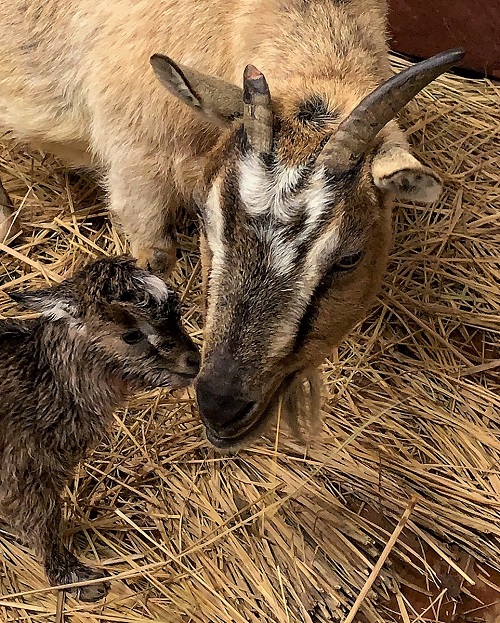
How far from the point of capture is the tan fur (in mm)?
1719

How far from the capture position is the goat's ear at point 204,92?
1756 millimetres

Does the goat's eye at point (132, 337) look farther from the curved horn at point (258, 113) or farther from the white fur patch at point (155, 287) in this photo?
the curved horn at point (258, 113)

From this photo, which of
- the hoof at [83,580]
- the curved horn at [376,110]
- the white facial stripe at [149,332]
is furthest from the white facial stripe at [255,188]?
the hoof at [83,580]

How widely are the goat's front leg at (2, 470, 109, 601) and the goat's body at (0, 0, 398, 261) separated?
0.93 meters

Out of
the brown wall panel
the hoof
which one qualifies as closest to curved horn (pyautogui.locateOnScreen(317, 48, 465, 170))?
the hoof

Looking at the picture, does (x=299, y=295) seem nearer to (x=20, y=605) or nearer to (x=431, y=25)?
(x=20, y=605)

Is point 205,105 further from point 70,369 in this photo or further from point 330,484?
point 330,484

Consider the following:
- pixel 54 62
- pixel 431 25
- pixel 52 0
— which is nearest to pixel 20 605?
pixel 54 62

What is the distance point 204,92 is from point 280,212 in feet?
1.23

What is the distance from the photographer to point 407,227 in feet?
9.98

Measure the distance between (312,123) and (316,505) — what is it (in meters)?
1.22

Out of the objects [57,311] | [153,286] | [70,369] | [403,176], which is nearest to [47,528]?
[70,369]

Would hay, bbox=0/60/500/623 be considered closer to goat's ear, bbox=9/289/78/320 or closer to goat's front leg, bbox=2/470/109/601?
goat's front leg, bbox=2/470/109/601

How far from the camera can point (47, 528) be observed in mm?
2090
